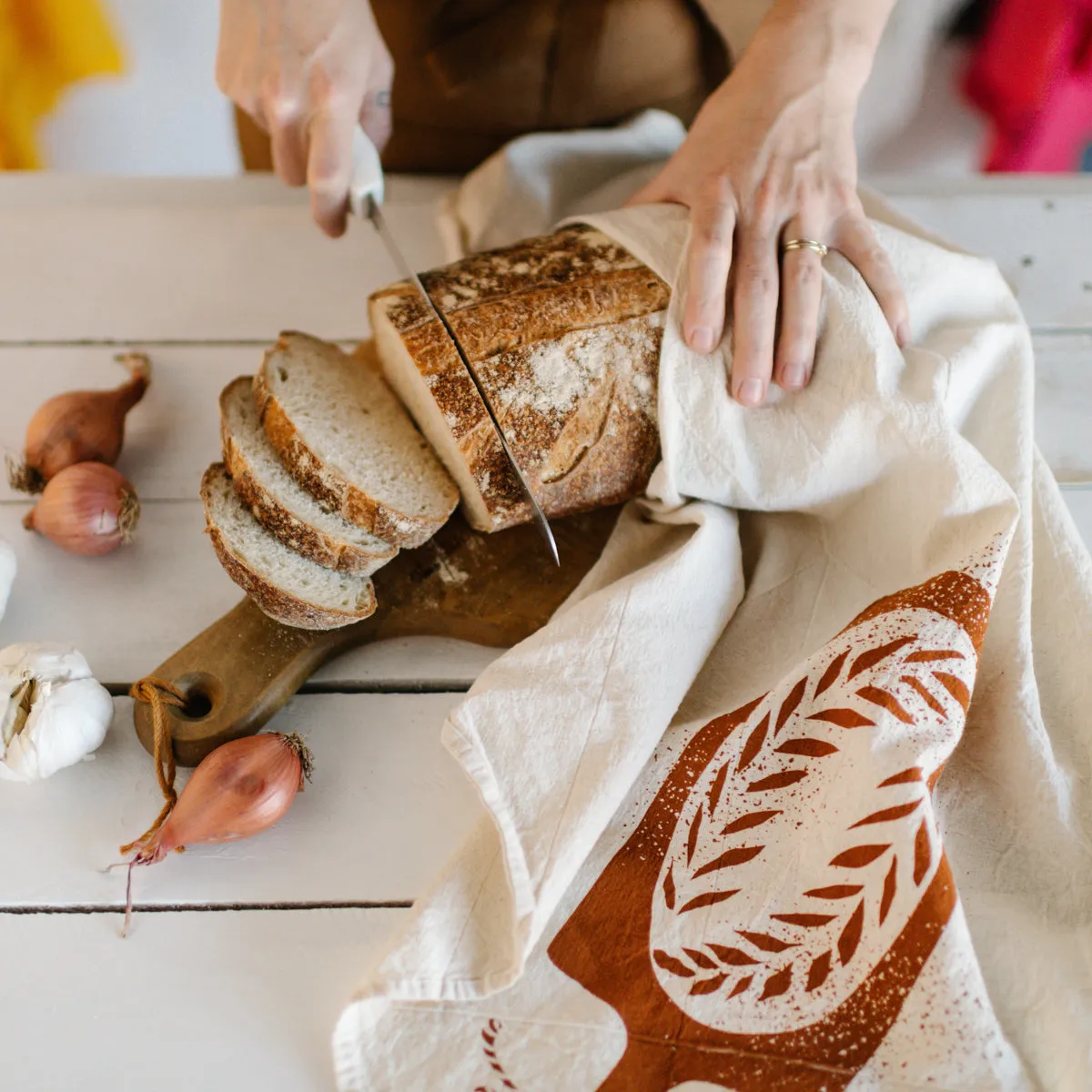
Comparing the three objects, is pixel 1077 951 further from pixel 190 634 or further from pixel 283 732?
pixel 190 634

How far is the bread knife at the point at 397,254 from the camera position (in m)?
1.15

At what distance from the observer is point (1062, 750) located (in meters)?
1.07

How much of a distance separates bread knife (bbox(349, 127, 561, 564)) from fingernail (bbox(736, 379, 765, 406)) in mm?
280

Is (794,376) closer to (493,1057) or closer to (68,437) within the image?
(493,1057)

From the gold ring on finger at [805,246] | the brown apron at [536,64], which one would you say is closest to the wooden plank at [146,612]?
the gold ring on finger at [805,246]

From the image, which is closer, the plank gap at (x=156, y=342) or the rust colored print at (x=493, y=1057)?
the rust colored print at (x=493, y=1057)

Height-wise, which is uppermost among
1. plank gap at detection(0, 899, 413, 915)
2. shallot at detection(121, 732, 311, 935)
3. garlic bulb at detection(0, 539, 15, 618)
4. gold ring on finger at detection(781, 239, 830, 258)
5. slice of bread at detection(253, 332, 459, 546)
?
gold ring on finger at detection(781, 239, 830, 258)

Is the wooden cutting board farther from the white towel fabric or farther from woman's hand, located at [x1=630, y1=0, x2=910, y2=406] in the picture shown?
woman's hand, located at [x1=630, y1=0, x2=910, y2=406]

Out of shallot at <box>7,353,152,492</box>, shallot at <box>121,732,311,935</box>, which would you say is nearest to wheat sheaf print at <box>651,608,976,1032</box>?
shallot at <box>121,732,311,935</box>

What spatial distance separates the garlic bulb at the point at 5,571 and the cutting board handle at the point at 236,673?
0.79 feet

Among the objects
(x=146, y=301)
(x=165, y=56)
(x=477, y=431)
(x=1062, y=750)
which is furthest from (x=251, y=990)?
(x=165, y=56)

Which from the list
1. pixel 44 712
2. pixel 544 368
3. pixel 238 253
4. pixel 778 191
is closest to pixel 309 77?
pixel 238 253

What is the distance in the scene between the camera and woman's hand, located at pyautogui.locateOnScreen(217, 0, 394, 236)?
125 centimetres

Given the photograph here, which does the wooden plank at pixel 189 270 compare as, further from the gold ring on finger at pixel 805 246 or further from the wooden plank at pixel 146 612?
the gold ring on finger at pixel 805 246
